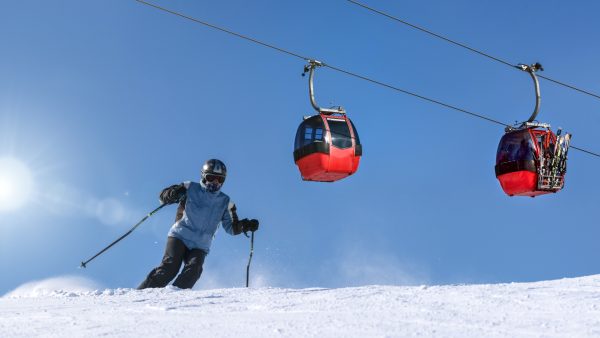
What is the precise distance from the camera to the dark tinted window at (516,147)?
10.2 m

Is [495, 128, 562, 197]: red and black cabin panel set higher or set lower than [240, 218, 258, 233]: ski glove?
higher

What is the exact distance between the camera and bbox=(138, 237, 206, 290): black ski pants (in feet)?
28.5

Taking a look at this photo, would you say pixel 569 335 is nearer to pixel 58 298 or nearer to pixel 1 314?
pixel 1 314

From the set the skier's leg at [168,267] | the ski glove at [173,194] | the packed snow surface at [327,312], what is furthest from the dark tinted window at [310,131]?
the packed snow surface at [327,312]

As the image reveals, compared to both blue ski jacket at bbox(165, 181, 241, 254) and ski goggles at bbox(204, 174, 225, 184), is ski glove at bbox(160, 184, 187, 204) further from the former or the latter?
ski goggles at bbox(204, 174, 225, 184)

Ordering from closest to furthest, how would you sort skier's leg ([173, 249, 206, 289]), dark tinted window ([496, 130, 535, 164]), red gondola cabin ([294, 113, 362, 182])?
skier's leg ([173, 249, 206, 289]) < red gondola cabin ([294, 113, 362, 182]) < dark tinted window ([496, 130, 535, 164])

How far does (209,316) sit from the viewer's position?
16.2ft

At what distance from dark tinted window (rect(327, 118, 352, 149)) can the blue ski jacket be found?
69.7 inches

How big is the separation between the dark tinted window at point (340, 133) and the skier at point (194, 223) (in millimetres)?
1644

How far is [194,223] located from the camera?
8.96m

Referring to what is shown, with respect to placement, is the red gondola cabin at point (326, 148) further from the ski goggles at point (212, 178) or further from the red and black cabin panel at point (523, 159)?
the red and black cabin panel at point (523, 159)

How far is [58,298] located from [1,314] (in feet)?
3.78

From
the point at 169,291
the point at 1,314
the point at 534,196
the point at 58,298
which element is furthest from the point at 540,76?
the point at 1,314

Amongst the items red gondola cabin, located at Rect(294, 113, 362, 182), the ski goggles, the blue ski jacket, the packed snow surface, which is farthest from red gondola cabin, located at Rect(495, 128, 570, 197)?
the ski goggles
